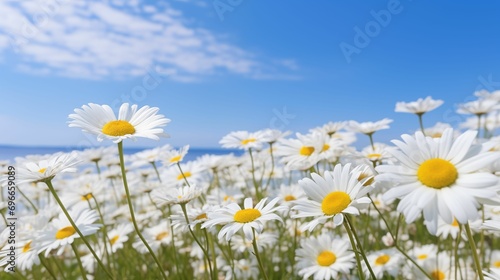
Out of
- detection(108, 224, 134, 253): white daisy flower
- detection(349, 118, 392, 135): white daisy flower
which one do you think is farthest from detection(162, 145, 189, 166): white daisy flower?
detection(349, 118, 392, 135): white daisy flower

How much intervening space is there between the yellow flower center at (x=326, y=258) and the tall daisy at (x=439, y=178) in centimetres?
116

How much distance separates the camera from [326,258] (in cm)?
220

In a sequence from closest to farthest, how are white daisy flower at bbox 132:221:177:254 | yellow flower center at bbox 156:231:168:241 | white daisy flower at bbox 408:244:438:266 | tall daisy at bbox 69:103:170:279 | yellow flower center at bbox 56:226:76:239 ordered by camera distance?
tall daisy at bbox 69:103:170:279 → yellow flower center at bbox 56:226:76:239 → white daisy flower at bbox 408:244:438:266 → white daisy flower at bbox 132:221:177:254 → yellow flower center at bbox 156:231:168:241

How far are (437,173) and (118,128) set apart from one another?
107cm

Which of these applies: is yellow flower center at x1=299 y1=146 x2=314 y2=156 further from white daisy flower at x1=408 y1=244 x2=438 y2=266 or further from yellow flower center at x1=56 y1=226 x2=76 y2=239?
yellow flower center at x1=56 y1=226 x2=76 y2=239

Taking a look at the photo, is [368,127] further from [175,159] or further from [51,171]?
[51,171]

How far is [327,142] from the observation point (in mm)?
2594

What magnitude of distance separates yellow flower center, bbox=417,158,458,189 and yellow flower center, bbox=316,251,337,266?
3.87ft

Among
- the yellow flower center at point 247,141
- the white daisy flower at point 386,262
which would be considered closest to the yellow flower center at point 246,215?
the white daisy flower at point 386,262

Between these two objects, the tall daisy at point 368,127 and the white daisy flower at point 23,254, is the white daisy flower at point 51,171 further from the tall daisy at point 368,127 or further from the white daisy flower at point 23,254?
the tall daisy at point 368,127

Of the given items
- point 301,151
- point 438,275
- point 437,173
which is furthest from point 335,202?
point 438,275

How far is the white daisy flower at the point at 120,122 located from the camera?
149 cm

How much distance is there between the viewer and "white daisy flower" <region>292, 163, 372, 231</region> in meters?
1.34

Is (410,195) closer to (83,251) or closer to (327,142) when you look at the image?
(327,142)
